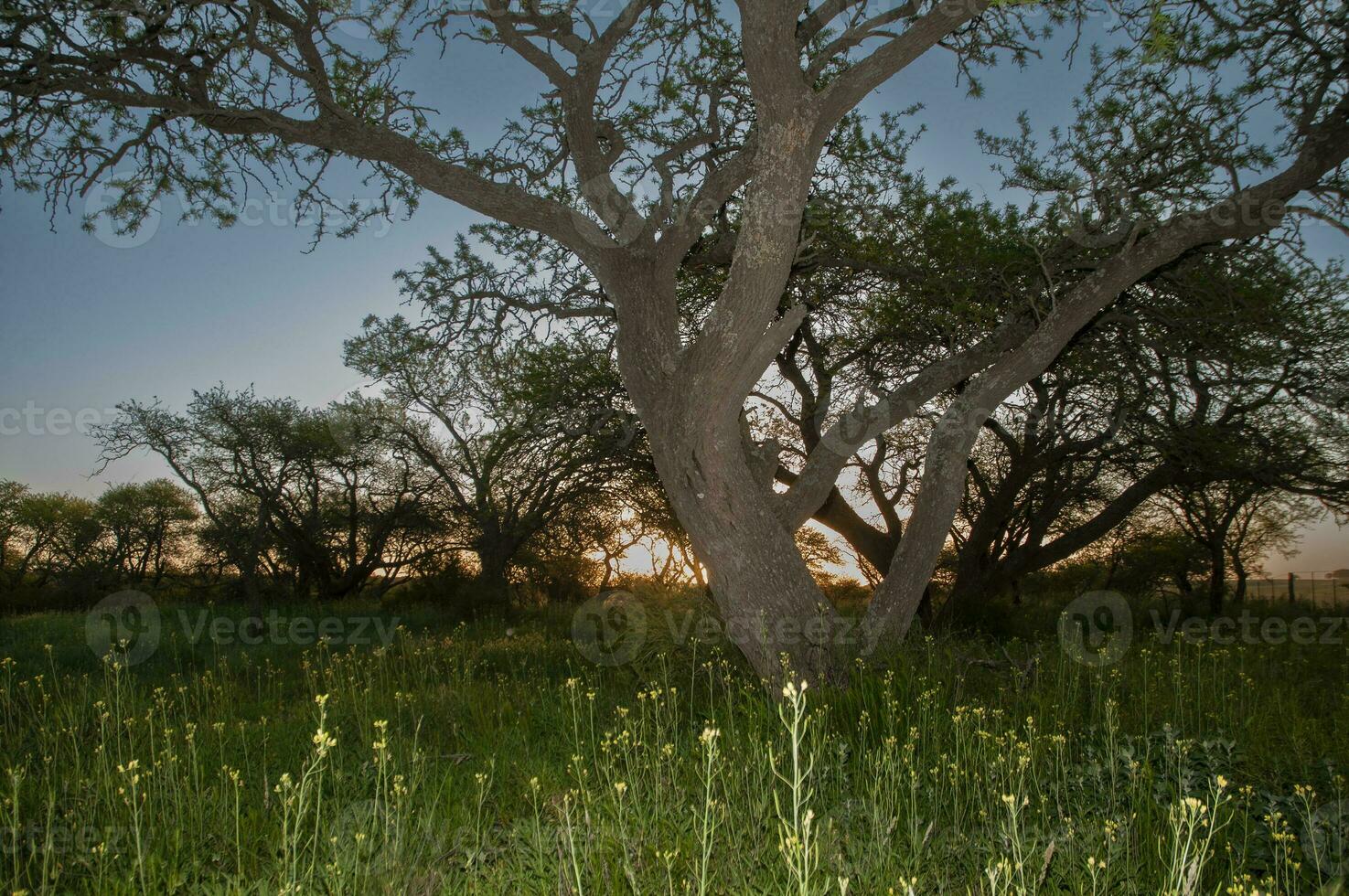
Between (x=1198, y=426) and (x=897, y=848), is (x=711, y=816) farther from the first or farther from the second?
(x=1198, y=426)

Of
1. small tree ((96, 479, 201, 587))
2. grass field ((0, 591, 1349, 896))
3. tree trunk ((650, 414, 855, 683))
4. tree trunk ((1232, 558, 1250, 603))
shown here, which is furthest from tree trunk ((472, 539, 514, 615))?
tree trunk ((1232, 558, 1250, 603))

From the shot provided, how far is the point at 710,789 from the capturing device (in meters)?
2.80

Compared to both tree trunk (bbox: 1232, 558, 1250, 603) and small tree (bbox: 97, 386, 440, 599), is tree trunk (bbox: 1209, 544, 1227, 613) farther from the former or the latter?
small tree (bbox: 97, 386, 440, 599)

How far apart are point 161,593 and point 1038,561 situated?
23.6 m

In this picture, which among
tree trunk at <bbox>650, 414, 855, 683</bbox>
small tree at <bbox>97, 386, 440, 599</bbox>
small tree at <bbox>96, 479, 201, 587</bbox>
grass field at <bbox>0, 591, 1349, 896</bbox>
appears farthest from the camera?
small tree at <bbox>96, 479, 201, 587</bbox>

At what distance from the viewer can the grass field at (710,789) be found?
3.07 meters

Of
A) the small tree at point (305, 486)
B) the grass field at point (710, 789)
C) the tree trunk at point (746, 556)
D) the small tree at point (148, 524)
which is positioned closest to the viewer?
the grass field at point (710, 789)

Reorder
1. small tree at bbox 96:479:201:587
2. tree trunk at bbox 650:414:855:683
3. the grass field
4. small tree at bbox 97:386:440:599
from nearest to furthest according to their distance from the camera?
the grass field < tree trunk at bbox 650:414:855:683 < small tree at bbox 97:386:440:599 < small tree at bbox 96:479:201:587

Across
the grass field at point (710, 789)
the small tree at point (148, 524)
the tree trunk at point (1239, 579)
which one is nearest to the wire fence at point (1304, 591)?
the tree trunk at point (1239, 579)

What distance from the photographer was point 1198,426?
11.8m

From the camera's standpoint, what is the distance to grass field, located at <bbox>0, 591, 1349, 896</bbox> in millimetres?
3072

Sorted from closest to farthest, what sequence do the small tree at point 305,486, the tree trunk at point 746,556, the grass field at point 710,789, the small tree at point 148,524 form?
1. the grass field at point 710,789
2. the tree trunk at point 746,556
3. the small tree at point 305,486
4. the small tree at point 148,524

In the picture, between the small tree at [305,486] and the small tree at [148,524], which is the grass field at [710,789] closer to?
the small tree at [305,486]

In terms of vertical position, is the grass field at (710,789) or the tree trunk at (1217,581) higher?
the tree trunk at (1217,581)
